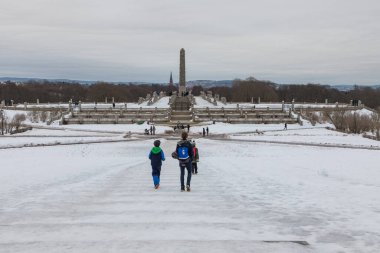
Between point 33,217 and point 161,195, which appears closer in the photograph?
point 33,217

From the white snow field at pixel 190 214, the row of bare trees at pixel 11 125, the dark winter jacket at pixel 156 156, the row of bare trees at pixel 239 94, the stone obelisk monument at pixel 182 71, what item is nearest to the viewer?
the white snow field at pixel 190 214

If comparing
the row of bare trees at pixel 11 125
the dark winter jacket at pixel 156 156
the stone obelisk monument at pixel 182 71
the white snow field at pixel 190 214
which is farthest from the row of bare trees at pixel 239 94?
the dark winter jacket at pixel 156 156

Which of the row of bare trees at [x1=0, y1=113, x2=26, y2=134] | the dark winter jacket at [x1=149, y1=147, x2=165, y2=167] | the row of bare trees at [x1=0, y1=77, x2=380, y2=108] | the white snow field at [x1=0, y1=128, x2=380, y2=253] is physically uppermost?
the row of bare trees at [x1=0, y1=77, x2=380, y2=108]

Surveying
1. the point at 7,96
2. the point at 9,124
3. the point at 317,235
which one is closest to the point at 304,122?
the point at 9,124

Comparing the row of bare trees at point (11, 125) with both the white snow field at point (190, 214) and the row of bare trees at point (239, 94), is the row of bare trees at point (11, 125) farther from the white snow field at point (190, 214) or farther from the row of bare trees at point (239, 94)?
the row of bare trees at point (239, 94)

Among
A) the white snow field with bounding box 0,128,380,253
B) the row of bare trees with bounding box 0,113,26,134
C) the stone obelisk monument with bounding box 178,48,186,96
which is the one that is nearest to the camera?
the white snow field with bounding box 0,128,380,253

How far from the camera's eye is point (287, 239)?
285 inches

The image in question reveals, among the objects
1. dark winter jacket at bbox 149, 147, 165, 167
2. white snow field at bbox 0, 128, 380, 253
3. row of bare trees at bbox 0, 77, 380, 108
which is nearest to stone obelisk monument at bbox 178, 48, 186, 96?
row of bare trees at bbox 0, 77, 380, 108

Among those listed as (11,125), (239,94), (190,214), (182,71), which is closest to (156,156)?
(190,214)

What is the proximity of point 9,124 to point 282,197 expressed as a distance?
54.2 m

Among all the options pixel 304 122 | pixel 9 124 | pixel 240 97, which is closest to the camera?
pixel 9 124

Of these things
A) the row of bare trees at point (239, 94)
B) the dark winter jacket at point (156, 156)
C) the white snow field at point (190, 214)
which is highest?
the row of bare trees at point (239, 94)

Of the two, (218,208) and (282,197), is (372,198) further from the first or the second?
(218,208)

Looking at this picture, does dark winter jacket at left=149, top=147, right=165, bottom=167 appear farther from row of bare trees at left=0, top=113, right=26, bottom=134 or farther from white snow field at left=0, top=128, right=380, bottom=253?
row of bare trees at left=0, top=113, right=26, bottom=134
